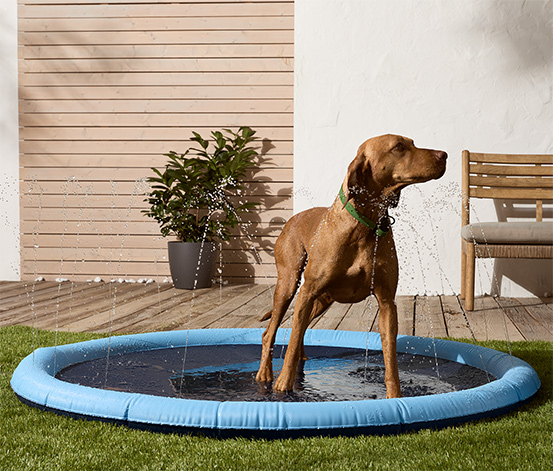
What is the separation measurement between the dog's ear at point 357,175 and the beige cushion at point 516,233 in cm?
244

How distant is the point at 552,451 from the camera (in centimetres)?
185

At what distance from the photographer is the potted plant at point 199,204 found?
18.8ft

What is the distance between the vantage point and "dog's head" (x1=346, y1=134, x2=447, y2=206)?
2152 millimetres

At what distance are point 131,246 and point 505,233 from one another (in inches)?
133

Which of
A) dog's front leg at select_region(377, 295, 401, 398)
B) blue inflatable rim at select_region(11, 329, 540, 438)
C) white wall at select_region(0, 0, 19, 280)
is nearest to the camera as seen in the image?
blue inflatable rim at select_region(11, 329, 540, 438)

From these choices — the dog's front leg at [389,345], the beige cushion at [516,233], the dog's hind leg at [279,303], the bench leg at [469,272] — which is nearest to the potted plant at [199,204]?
the bench leg at [469,272]

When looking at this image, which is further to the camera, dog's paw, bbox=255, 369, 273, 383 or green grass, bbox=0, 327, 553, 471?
dog's paw, bbox=255, 369, 273, 383

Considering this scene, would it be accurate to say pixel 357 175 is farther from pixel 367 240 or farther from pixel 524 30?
pixel 524 30

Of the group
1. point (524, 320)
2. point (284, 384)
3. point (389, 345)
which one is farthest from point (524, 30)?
point (284, 384)

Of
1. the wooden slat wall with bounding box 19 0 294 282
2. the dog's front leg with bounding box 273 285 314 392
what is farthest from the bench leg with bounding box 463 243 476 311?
the dog's front leg with bounding box 273 285 314 392

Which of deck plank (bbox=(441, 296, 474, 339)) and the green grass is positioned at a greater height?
the green grass

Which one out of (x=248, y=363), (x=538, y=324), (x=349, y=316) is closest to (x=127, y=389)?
(x=248, y=363)

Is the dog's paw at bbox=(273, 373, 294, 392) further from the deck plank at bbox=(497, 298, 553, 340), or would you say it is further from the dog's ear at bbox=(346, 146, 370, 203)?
the deck plank at bbox=(497, 298, 553, 340)

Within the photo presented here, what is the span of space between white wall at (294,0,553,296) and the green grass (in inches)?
145
